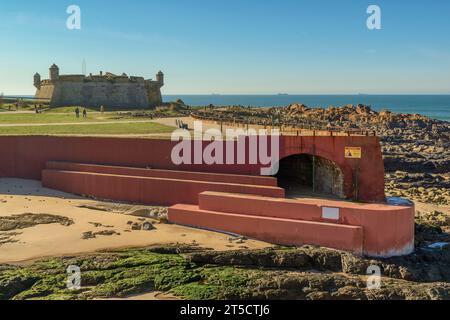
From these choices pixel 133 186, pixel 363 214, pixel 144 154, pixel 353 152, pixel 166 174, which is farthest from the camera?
pixel 144 154

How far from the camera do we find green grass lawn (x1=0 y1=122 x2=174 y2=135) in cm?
2425

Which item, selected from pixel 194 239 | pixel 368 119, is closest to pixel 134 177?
pixel 194 239

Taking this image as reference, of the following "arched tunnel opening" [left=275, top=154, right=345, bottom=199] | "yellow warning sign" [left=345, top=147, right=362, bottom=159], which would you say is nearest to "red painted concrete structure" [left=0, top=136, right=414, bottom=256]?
"yellow warning sign" [left=345, top=147, right=362, bottom=159]

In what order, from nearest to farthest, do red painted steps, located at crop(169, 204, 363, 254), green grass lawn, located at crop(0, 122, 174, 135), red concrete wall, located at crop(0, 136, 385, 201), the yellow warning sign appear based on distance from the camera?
red painted steps, located at crop(169, 204, 363, 254) < the yellow warning sign < red concrete wall, located at crop(0, 136, 385, 201) < green grass lawn, located at crop(0, 122, 174, 135)

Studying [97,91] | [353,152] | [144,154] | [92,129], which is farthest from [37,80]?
[353,152]

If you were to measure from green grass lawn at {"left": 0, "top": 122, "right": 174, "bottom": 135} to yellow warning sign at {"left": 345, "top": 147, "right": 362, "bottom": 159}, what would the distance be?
30.7ft

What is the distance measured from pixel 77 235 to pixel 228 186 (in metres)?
5.82

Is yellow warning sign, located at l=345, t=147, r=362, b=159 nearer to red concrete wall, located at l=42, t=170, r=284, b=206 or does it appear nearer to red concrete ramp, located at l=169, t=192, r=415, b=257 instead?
red concrete ramp, located at l=169, t=192, r=415, b=257

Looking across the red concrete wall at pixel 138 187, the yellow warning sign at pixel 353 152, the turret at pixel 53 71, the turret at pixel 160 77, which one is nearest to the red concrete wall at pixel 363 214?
the red concrete wall at pixel 138 187

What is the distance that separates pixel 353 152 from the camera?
18.4 metres

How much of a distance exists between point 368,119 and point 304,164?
112 feet

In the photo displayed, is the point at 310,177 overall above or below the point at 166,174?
below

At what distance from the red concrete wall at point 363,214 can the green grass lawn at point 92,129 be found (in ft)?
26.6

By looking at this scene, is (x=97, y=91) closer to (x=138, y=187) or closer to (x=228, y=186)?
(x=138, y=187)
